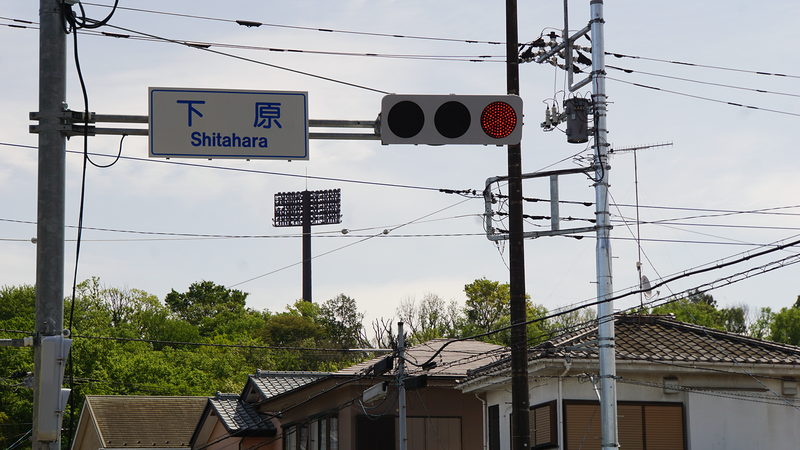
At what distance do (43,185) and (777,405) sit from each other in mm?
17007

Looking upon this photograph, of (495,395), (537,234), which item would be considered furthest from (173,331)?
(537,234)

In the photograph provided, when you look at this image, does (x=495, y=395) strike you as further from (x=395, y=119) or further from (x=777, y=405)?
(x=395, y=119)

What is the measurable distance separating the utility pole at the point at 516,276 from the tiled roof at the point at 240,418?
1685 centimetres

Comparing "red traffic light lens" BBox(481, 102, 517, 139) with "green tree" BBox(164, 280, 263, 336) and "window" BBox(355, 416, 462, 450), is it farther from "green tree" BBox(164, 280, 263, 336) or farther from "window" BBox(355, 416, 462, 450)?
"green tree" BBox(164, 280, 263, 336)

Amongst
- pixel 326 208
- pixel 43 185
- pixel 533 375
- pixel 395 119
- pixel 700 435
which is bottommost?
pixel 700 435

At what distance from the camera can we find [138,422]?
4466cm

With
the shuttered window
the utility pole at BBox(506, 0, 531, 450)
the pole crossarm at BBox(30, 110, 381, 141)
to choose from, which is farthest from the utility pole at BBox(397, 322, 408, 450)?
the pole crossarm at BBox(30, 110, 381, 141)

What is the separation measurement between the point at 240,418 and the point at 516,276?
18777 mm

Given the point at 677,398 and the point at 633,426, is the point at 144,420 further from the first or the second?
the point at 677,398

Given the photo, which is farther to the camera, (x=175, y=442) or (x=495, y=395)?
(x=175, y=442)

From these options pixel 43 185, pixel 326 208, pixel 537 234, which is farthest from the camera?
pixel 326 208

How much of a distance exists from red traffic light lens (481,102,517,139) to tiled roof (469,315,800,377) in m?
10.7

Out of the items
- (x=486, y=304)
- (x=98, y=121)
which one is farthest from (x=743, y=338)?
(x=486, y=304)

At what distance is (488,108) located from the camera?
7508 millimetres
